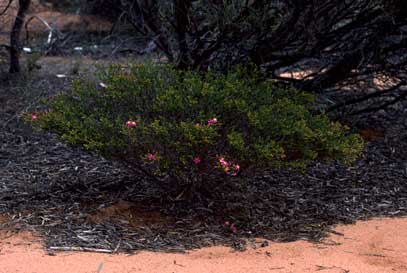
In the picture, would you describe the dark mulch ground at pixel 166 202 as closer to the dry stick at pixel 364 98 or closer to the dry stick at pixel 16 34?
the dry stick at pixel 364 98

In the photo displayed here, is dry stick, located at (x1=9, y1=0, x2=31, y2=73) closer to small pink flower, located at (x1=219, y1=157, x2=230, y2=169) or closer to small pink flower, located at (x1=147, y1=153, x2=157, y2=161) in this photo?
small pink flower, located at (x1=147, y1=153, x2=157, y2=161)

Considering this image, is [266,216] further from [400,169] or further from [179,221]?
[400,169]

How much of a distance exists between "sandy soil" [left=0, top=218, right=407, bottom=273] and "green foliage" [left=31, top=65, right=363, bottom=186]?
743 mm

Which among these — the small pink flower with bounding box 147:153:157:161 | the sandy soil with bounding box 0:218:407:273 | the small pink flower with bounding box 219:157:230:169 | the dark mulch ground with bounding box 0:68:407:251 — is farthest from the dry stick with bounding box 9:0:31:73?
the small pink flower with bounding box 219:157:230:169

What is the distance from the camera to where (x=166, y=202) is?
710cm

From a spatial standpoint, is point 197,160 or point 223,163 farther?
point 197,160

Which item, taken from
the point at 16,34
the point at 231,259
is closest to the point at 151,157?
the point at 231,259

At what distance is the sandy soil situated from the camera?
5.55m

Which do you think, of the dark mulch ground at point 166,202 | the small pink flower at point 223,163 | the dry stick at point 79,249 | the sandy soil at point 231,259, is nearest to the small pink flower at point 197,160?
the small pink flower at point 223,163

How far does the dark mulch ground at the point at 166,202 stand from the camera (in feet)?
20.9

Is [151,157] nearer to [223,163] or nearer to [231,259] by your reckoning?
[223,163]

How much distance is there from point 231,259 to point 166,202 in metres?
1.41

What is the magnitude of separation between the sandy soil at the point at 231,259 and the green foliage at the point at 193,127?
743 mm

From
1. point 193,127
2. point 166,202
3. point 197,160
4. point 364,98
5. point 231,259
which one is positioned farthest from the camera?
point 364,98
